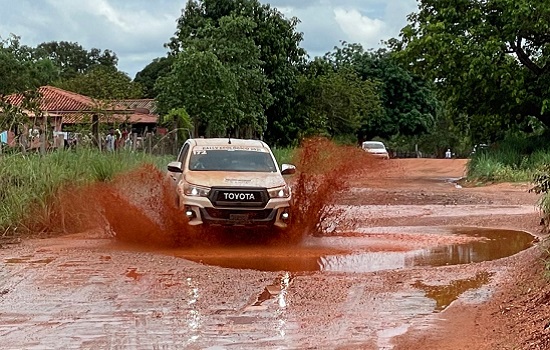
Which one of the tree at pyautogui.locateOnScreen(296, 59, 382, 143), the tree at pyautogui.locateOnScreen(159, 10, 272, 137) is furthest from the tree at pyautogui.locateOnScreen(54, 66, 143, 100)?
the tree at pyautogui.locateOnScreen(296, 59, 382, 143)

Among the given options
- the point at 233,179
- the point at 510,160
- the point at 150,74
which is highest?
the point at 150,74

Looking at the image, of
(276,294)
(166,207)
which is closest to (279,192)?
(166,207)

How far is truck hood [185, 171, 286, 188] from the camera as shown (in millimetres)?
13469

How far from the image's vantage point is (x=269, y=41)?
1864 inches

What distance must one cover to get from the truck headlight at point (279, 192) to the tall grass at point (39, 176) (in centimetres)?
443

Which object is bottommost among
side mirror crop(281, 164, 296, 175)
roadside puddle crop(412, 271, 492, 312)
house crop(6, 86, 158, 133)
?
roadside puddle crop(412, 271, 492, 312)

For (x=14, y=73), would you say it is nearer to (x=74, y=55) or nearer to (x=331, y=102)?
(x=331, y=102)

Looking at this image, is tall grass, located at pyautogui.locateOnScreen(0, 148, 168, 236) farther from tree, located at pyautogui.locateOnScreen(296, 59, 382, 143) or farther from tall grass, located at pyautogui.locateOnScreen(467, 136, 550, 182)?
tree, located at pyautogui.locateOnScreen(296, 59, 382, 143)

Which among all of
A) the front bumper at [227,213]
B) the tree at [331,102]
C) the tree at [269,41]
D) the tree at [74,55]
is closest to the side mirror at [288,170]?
the front bumper at [227,213]

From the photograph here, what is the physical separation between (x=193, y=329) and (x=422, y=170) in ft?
133

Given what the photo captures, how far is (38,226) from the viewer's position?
15.8 m

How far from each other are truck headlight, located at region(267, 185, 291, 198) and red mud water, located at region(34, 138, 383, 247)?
0.70 metres

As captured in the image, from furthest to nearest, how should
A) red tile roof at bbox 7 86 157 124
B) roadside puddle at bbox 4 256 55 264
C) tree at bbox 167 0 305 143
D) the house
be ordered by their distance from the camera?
tree at bbox 167 0 305 143
red tile roof at bbox 7 86 157 124
the house
roadside puddle at bbox 4 256 55 264

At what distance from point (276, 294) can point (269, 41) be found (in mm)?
38999
